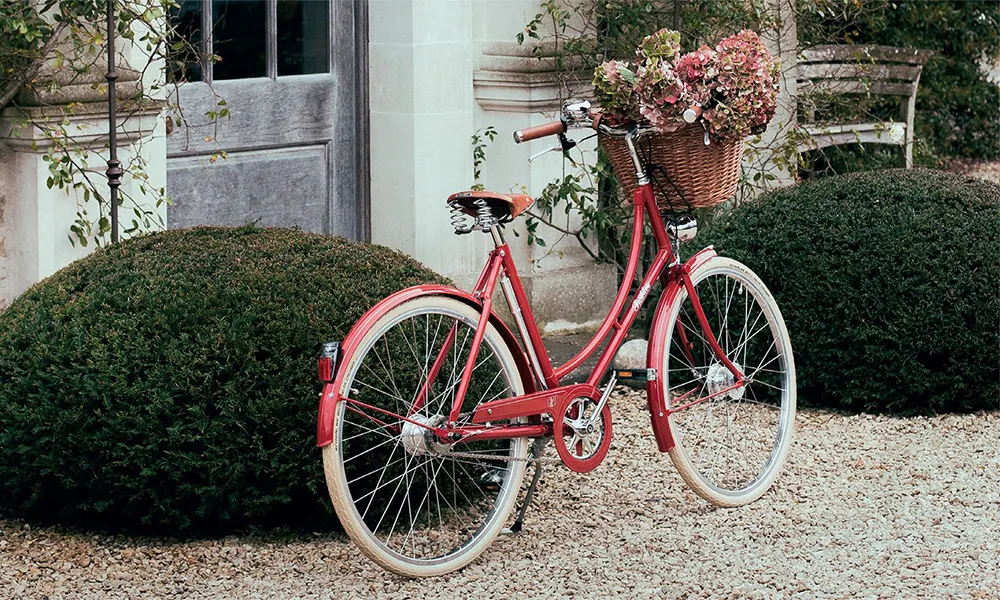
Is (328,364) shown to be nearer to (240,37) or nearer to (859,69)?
(240,37)

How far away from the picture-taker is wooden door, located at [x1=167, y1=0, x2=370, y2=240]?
19.0ft

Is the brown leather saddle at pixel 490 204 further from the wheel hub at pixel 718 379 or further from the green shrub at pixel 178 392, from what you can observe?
the wheel hub at pixel 718 379

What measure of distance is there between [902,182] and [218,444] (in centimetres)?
305

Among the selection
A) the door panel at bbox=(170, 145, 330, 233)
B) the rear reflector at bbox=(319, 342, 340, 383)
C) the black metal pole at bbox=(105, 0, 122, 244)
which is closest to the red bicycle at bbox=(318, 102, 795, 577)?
the rear reflector at bbox=(319, 342, 340, 383)

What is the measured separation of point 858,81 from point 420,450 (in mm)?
5587

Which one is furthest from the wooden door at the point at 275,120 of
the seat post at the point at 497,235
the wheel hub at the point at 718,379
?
the wheel hub at the point at 718,379

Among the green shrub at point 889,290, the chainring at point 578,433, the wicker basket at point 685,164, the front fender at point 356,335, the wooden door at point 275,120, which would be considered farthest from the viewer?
the wooden door at point 275,120

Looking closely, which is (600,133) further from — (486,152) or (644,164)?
(486,152)

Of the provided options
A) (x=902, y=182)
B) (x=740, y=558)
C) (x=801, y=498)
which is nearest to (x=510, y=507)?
(x=740, y=558)

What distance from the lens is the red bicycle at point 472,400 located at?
3598 mm

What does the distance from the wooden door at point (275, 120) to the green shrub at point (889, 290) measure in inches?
74.3

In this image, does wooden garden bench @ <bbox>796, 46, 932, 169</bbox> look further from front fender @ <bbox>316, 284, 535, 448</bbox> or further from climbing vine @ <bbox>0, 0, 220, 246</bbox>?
front fender @ <bbox>316, 284, 535, 448</bbox>

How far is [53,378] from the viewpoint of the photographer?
12.7 ft

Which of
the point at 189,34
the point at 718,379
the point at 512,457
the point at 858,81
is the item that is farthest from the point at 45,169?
the point at 858,81
